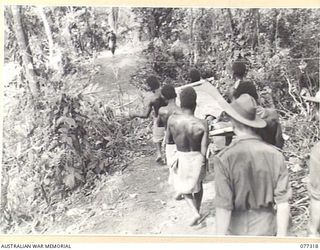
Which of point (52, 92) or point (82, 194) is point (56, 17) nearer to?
point (52, 92)

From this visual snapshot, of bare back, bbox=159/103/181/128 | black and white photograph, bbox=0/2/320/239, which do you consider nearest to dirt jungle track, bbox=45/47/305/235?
black and white photograph, bbox=0/2/320/239

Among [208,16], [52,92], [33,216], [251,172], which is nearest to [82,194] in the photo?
[33,216]

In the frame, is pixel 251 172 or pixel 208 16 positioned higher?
pixel 208 16

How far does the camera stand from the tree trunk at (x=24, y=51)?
6.95 feet

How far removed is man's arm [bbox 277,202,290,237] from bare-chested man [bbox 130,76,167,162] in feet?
1.43

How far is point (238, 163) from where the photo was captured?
2.01 meters

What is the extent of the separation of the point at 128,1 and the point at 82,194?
27.3 inches

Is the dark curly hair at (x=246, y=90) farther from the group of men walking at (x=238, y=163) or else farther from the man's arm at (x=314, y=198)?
the man's arm at (x=314, y=198)

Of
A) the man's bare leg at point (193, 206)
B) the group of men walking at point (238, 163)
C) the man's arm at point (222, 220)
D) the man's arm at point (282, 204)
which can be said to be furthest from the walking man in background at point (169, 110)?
the man's arm at point (282, 204)

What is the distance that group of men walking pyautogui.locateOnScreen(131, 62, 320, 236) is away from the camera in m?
2.01

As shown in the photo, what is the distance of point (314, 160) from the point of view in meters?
2.08

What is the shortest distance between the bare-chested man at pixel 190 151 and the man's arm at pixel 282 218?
26 cm

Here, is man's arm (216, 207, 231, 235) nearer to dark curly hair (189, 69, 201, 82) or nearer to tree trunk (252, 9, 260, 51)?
dark curly hair (189, 69, 201, 82)

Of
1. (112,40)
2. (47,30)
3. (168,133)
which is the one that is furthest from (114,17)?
(168,133)
